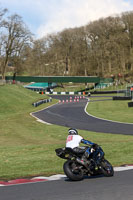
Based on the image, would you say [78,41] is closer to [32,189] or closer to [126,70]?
[126,70]

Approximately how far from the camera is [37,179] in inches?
446

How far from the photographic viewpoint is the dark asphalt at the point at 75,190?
352 inches

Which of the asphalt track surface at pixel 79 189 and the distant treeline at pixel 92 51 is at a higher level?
the distant treeline at pixel 92 51

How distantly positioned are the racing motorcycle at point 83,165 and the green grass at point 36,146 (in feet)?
5.72

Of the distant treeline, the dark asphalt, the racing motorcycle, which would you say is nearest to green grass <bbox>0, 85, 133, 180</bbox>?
the racing motorcycle

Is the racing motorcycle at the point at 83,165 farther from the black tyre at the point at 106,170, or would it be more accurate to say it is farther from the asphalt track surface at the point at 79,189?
the asphalt track surface at the point at 79,189

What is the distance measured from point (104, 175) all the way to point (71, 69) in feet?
355

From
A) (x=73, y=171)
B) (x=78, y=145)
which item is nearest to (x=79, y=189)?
(x=73, y=171)

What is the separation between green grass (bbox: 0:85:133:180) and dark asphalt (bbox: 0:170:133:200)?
2.04 metres

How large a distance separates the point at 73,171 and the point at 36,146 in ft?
30.4

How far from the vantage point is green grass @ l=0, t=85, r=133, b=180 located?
44.6ft

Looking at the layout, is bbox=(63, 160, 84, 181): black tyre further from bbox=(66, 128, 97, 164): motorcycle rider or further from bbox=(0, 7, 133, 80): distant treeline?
bbox=(0, 7, 133, 80): distant treeline

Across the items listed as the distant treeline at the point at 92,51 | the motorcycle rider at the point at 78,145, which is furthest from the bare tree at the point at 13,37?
the motorcycle rider at the point at 78,145

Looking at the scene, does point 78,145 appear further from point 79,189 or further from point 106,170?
point 79,189
